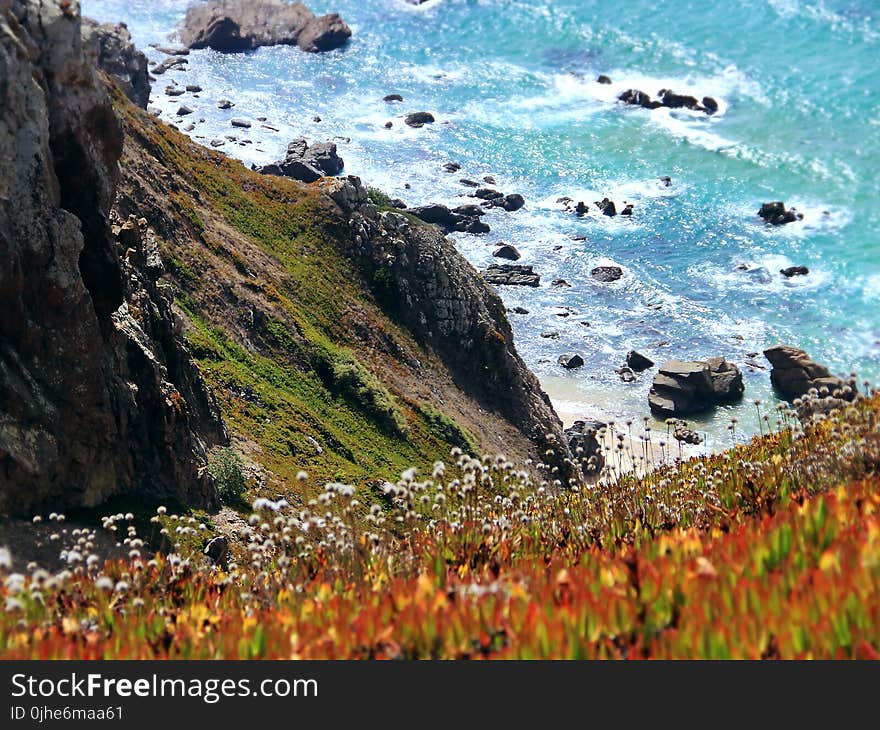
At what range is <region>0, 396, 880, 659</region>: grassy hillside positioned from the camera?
18.8 feet

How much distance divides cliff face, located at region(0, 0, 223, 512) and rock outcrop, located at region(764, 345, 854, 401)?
41.7 meters

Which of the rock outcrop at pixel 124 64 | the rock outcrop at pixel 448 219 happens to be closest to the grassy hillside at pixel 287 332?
the rock outcrop at pixel 448 219

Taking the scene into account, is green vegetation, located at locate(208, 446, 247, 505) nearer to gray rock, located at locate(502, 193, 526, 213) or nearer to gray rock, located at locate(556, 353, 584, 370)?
gray rock, located at locate(556, 353, 584, 370)

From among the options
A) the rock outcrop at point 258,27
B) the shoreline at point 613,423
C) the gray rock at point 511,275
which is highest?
the rock outcrop at point 258,27

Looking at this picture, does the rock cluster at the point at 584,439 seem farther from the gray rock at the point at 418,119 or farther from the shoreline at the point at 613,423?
the gray rock at the point at 418,119

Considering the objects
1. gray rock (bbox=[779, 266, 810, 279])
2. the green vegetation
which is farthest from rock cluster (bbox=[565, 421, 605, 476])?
gray rock (bbox=[779, 266, 810, 279])

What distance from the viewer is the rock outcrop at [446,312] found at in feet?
129

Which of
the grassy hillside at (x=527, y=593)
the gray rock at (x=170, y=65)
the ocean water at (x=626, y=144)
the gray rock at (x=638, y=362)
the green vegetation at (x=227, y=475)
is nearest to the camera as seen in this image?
the grassy hillside at (x=527, y=593)

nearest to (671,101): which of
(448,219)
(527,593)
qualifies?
(448,219)

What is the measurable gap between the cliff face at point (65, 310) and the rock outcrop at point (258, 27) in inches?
3577

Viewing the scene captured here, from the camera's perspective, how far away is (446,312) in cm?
3969

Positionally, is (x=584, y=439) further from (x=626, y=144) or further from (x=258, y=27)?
(x=258, y=27)

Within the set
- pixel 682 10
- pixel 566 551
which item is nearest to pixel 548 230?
pixel 682 10
